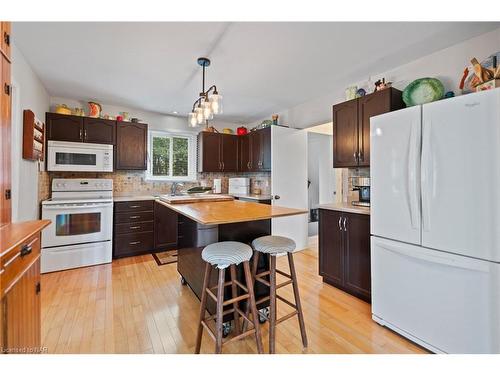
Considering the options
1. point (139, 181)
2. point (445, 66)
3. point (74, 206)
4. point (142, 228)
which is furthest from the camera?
point (139, 181)

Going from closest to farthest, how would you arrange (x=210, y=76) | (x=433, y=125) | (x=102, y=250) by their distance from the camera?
1. (x=433, y=125)
2. (x=210, y=76)
3. (x=102, y=250)

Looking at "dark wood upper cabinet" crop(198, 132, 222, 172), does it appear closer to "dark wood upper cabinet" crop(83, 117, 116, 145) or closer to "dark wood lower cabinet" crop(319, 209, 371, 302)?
"dark wood upper cabinet" crop(83, 117, 116, 145)

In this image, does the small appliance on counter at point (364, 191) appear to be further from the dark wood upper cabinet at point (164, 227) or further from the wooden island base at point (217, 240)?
the dark wood upper cabinet at point (164, 227)

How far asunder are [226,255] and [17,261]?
97cm

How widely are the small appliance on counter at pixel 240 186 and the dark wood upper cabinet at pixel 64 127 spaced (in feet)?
8.15

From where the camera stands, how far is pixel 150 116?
4.16 meters

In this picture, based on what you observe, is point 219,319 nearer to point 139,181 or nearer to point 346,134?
point 346,134

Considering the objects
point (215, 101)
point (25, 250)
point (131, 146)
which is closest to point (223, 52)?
point (215, 101)

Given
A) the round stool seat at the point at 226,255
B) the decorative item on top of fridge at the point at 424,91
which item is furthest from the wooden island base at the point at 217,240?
the decorative item on top of fridge at the point at 424,91

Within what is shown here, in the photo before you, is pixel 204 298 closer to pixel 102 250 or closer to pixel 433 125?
pixel 433 125

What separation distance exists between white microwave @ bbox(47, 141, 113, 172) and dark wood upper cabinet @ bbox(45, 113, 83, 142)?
12 centimetres
